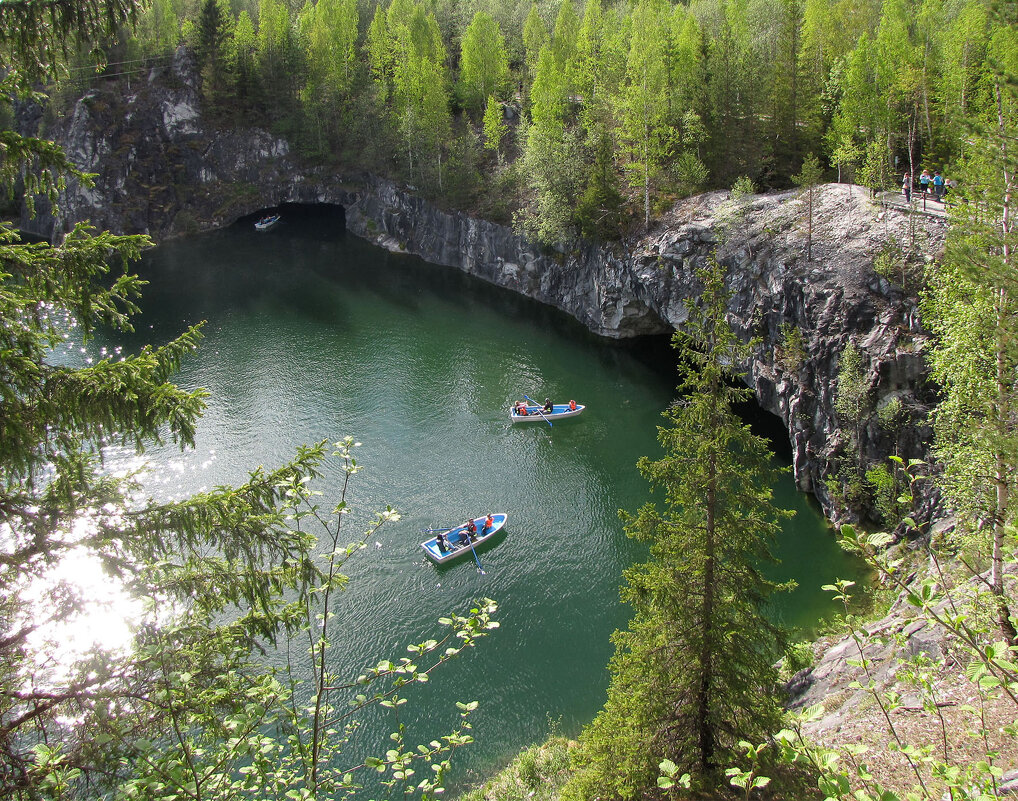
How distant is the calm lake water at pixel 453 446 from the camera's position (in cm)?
2530

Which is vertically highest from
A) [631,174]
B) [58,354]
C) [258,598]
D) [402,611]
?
[631,174]

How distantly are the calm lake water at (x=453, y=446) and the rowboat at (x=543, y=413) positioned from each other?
2.10 ft

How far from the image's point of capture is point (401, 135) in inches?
A: 2687

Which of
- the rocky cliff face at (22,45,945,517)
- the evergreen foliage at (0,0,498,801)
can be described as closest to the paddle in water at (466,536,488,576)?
the rocky cliff face at (22,45,945,517)

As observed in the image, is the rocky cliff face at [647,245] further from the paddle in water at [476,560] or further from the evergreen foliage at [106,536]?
the paddle in water at [476,560]

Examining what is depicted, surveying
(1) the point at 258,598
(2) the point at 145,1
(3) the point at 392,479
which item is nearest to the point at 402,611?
(3) the point at 392,479

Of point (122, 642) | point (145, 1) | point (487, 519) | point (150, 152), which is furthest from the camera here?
point (150, 152)

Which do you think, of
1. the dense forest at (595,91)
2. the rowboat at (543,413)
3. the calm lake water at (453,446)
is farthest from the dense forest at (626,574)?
the rowboat at (543,413)

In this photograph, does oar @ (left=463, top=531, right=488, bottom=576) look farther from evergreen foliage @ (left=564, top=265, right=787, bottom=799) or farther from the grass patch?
evergreen foliage @ (left=564, top=265, right=787, bottom=799)

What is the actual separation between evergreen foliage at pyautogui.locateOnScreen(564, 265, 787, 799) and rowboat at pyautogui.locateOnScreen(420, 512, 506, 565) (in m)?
16.1

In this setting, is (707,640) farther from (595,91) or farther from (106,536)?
(595,91)

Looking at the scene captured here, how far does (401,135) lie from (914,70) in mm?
45441

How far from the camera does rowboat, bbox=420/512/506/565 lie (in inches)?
1169

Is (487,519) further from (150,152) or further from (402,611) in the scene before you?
(150,152)
